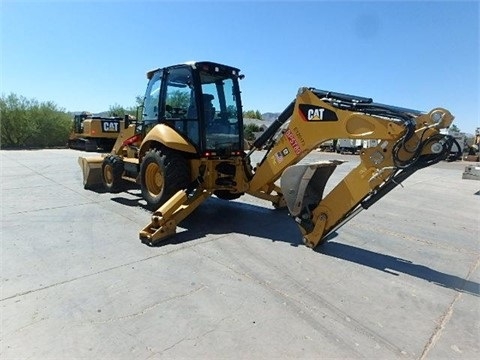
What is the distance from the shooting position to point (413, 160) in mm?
3859

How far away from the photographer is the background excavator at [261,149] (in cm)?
400

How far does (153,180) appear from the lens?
6.54 m

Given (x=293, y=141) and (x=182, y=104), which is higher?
(x=182, y=104)

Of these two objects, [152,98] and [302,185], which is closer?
[302,185]

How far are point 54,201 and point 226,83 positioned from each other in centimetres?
433

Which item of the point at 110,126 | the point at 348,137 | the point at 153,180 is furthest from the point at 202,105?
the point at 110,126

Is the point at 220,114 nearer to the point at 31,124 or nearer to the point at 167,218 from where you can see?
the point at 167,218

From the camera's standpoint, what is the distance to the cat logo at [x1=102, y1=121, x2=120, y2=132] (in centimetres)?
2159

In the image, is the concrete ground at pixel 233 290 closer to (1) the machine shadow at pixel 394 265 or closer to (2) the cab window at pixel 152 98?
(1) the machine shadow at pixel 394 265

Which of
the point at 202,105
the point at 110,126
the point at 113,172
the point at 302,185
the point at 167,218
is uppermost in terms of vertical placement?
the point at 202,105

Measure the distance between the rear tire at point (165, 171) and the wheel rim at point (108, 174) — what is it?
191 centimetres

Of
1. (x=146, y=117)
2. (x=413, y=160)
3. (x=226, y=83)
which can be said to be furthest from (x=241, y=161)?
(x=413, y=160)

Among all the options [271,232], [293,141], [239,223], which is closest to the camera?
[293,141]

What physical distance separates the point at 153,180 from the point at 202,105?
5.84 ft
